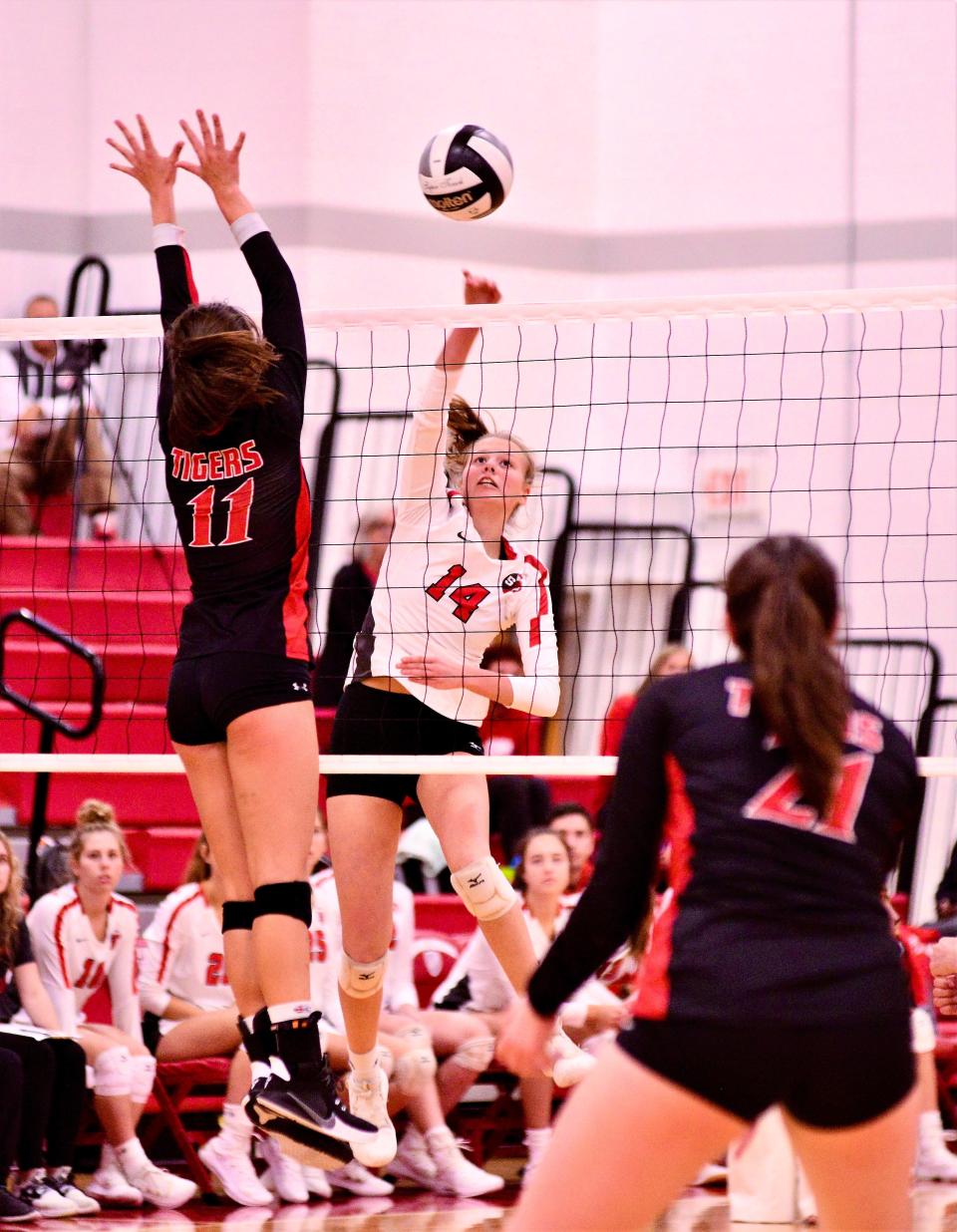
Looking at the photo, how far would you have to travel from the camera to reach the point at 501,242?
11602 millimetres

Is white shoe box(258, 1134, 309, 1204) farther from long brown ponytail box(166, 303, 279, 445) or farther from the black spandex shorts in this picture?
long brown ponytail box(166, 303, 279, 445)

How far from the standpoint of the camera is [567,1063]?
211 inches

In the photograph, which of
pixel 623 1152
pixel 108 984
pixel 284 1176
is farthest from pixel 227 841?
pixel 108 984

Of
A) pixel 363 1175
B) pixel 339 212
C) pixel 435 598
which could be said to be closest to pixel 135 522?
pixel 339 212

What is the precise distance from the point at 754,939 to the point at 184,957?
540 cm

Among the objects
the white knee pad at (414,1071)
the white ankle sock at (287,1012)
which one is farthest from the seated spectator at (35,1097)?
the white ankle sock at (287,1012)

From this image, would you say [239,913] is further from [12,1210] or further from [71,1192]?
[71,1192]

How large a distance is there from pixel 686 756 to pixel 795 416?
8769 millimetres

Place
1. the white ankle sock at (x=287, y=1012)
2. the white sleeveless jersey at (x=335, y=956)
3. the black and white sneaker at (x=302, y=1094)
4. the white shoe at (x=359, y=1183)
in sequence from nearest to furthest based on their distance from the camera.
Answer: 1. the black and white sneaker at (x=302, y=1094)
2. the white ankle sock at (x=287, y=1012)
3. the white shoe at (x=359, y=1183)
4. the white sleeveless jersey at (x=335, y=956)

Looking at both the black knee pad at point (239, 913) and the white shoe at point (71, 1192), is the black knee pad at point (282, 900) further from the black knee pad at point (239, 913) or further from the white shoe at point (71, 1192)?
the white shoe at point (71, 1192)

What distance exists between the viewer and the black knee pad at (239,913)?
453 cm

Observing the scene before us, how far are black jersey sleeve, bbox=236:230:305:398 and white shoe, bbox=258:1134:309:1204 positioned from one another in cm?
411

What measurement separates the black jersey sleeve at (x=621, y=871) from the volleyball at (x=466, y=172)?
9.17 ft

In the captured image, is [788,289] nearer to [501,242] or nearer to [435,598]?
[501,242]
